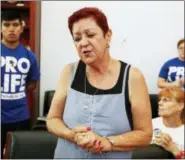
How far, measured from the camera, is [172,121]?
2467 mm

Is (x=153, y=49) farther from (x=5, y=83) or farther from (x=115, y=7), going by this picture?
(x=5, y=83)

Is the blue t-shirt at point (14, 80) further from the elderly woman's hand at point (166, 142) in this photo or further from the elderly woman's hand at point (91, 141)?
the elderly woman's hand at point (91, 141)

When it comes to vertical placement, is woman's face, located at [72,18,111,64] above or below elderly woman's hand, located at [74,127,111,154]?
above

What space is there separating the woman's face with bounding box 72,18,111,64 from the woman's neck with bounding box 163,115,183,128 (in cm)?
151

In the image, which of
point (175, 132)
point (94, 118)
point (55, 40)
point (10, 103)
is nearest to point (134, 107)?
point (94, 118)

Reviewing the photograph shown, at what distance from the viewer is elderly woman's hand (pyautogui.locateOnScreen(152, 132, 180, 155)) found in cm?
217

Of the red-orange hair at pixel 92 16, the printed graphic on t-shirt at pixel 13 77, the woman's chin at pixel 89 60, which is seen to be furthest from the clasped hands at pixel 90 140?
the printed graphic on t-shirt at pixel 13 77

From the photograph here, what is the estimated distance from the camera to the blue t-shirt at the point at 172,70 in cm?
383

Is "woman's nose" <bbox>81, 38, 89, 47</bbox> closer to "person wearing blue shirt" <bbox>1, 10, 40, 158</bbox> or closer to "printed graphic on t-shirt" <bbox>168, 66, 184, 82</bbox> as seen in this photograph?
"person wearing blue shirt" <bbox>1, 10, 40, 158</bbox>

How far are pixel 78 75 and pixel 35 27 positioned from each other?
2.85 metres

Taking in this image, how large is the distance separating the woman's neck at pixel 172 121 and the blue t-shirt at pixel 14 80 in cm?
106

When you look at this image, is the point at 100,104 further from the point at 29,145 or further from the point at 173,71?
the point at 173,71

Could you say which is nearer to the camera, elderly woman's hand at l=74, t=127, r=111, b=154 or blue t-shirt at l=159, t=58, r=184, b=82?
elderly woman's hand at l=74, t=127, r=111, b=154

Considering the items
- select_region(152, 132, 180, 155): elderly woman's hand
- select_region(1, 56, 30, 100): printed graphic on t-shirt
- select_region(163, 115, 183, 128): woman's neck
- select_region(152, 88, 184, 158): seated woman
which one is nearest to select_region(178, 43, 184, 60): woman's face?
select_region(152, 88, 184, 158): seated woman
